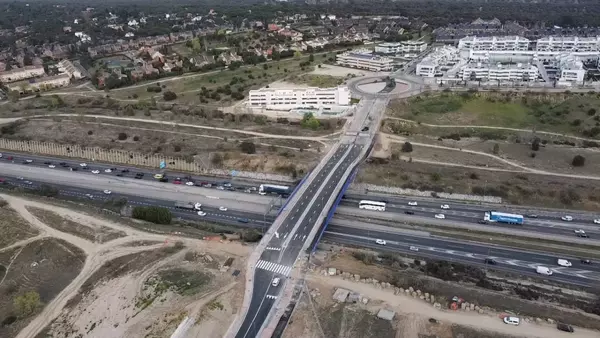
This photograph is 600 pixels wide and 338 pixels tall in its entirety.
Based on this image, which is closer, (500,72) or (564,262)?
(564,262)

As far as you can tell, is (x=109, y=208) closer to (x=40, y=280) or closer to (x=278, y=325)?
(x=40, y=280)

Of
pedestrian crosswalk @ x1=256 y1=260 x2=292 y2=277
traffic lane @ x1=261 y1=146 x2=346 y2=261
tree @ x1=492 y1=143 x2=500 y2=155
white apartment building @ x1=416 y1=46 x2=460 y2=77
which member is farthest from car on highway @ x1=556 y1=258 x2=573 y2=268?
white apartment building @ x1=416 y1=46 x2=460 y2=77

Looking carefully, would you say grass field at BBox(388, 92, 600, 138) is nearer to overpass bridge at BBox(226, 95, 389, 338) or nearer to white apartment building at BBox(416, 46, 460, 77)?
white apartment building at BBox(416, 46, 460, 77)

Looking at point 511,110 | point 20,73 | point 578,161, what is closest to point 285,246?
point 578,161

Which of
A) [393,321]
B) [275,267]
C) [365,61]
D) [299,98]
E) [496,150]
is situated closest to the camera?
[393,321]

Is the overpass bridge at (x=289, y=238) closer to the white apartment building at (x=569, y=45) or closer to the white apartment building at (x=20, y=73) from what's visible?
the white apartment building at (x=569, y=45)

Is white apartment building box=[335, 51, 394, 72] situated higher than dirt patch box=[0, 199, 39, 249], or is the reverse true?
white apartment building box=[335, 51, 394, 72]

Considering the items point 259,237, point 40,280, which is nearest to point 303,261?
point 259,237

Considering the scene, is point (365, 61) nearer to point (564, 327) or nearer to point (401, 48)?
point (401, 48)
